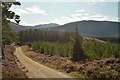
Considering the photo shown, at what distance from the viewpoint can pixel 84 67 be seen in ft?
117

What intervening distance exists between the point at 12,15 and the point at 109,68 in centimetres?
1351

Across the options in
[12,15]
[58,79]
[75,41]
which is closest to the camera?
[58,79]

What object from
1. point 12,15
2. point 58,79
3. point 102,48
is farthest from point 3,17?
point 102,48

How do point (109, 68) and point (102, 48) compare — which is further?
point (102, 48)

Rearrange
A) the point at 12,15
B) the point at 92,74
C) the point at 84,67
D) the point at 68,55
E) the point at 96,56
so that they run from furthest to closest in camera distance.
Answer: the point at 68,55 → the point at 96,56 → the point at 84,67 → the point at 12,15 → the point at 92,74

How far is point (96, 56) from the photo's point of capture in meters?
46.1

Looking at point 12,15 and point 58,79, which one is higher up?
point 12,15

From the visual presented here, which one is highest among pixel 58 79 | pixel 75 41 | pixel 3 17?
pixel 3 17

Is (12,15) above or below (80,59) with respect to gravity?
above

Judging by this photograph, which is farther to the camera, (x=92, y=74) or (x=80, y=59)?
(x=80, y=59)

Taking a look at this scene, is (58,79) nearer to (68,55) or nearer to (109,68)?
(109,68)

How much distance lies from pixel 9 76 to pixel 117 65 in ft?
48.0

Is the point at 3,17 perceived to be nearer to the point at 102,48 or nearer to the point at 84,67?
the point at 84,67

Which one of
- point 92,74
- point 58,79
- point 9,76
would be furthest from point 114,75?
A: point 9,76
